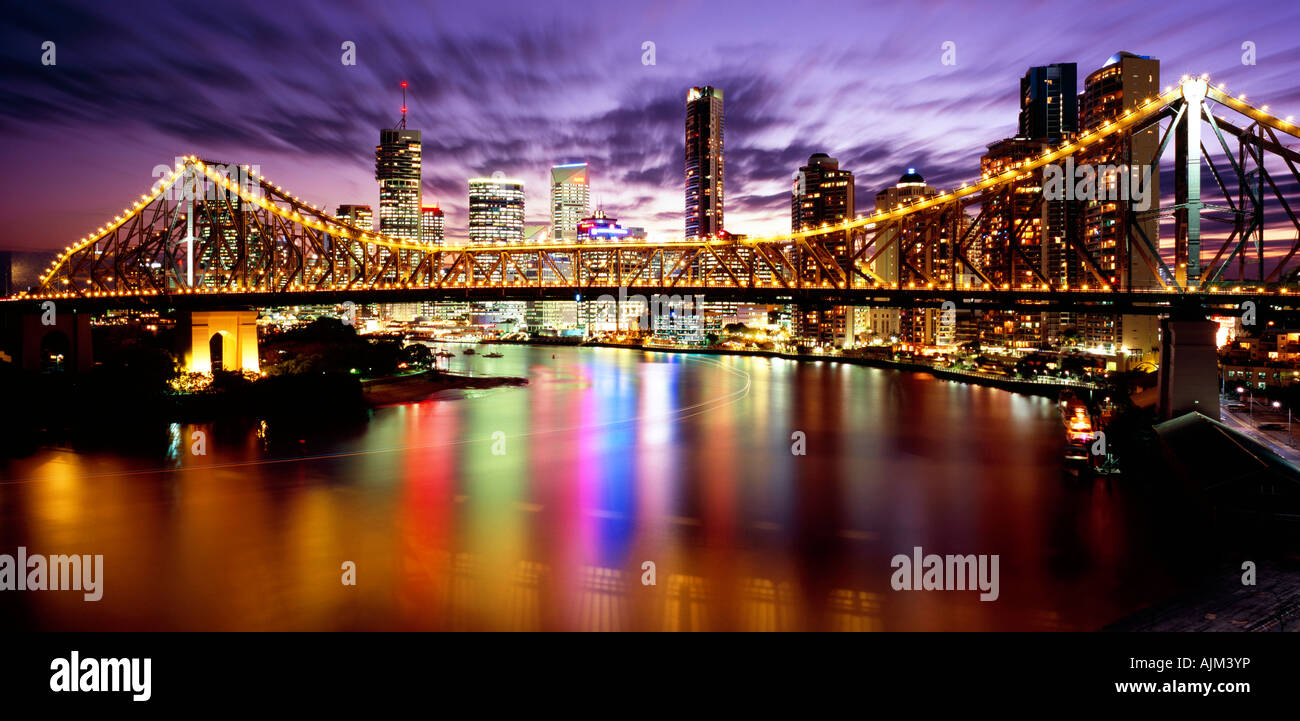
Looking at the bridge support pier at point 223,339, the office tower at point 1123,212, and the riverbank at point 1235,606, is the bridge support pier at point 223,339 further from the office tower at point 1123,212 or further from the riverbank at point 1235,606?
the office tower at point 1123,212

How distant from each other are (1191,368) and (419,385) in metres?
43.9

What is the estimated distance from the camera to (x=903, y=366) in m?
74.8

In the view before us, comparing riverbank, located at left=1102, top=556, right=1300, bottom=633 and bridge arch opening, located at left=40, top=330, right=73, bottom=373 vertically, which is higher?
bridge arch opening, located at left=40, top=330, right=73, bottom=373

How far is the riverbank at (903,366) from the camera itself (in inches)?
1948

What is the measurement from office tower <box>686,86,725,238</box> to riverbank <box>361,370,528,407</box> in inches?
5614

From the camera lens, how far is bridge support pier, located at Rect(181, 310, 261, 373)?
34.2 metres

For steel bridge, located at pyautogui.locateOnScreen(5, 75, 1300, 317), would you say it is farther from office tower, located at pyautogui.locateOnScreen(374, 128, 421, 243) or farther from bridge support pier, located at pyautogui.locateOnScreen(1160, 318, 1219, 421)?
office tower, located at pyautogui.locateOnScreen(374, 128, 421, 243)

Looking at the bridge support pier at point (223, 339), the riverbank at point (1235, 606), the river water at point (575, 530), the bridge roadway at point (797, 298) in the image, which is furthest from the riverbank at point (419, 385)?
the riverbank at point (1235, 606)

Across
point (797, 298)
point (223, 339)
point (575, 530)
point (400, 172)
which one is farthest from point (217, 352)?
point (400, 172)

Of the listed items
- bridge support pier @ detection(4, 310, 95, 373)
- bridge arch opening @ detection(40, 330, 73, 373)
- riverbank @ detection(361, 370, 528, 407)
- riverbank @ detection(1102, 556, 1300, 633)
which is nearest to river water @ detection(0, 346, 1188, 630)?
riverbank @ detection(1102, 556, 1300, 633)

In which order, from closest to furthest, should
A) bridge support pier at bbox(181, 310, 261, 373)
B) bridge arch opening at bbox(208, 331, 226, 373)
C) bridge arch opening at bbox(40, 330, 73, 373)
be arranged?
bridge support pier at bbox(181, 310, 261, 373)
bridge arch opening at bbox(40, 330, 73, 373)
bridge arch opening at bbox(208, 331, 226, 373)

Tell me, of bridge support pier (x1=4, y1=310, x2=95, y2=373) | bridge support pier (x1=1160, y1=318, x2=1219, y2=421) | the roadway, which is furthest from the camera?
bridge support pier (x1=4, y1=310, x2=95, y2=373)
